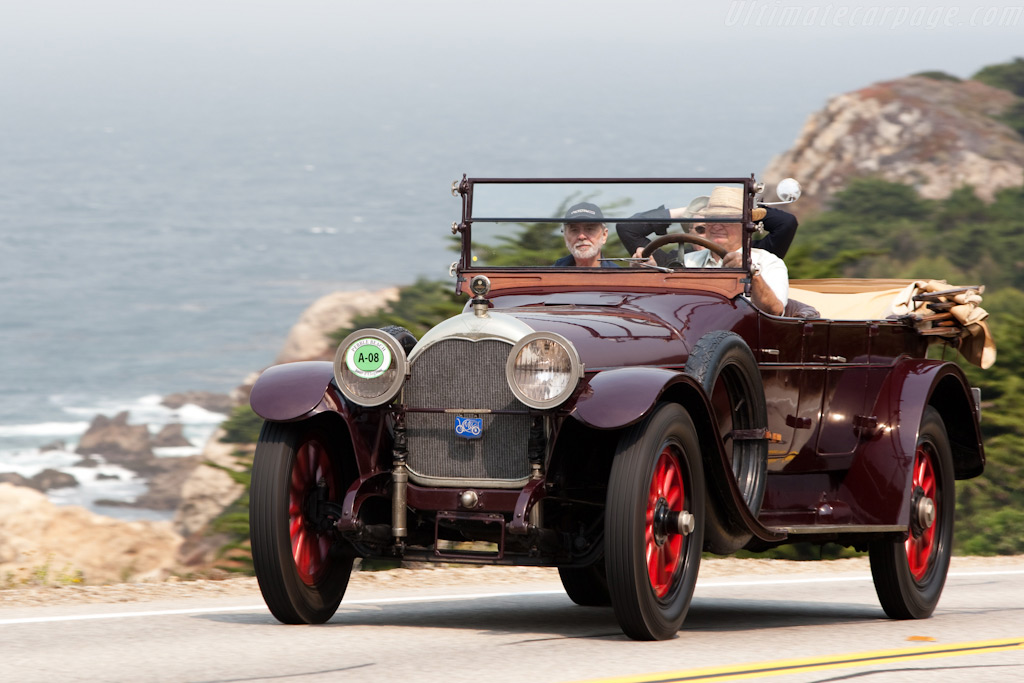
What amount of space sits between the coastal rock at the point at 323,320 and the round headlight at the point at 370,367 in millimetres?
33475

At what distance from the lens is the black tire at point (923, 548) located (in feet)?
25.5

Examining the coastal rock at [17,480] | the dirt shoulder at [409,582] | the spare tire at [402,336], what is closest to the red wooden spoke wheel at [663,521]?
the spare tire at [402,336]

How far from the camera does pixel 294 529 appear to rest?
664cm

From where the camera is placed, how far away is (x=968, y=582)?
10320mm

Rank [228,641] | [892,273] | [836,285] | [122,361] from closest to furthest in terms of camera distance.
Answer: [228,641], [836,285], [892,273], [122,361]

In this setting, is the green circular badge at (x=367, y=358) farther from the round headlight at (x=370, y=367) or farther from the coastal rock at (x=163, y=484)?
the coastal rock at (x=163, y=484)

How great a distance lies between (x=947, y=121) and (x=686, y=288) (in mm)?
58912

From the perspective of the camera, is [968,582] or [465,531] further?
[968,582]

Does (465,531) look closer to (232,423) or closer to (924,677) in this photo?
(924,677)

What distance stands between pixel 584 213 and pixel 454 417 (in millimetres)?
1658

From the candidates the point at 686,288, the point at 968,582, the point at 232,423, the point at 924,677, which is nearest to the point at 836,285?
the point at 968,582

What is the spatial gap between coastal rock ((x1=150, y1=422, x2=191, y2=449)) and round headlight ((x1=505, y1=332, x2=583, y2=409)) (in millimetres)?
46284

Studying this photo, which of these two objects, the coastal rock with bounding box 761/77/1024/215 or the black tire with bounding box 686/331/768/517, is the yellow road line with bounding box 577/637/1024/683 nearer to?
the black tire with bounding box 686/331/768/517

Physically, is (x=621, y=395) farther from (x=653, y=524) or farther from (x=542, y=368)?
(x=653, y=524)
